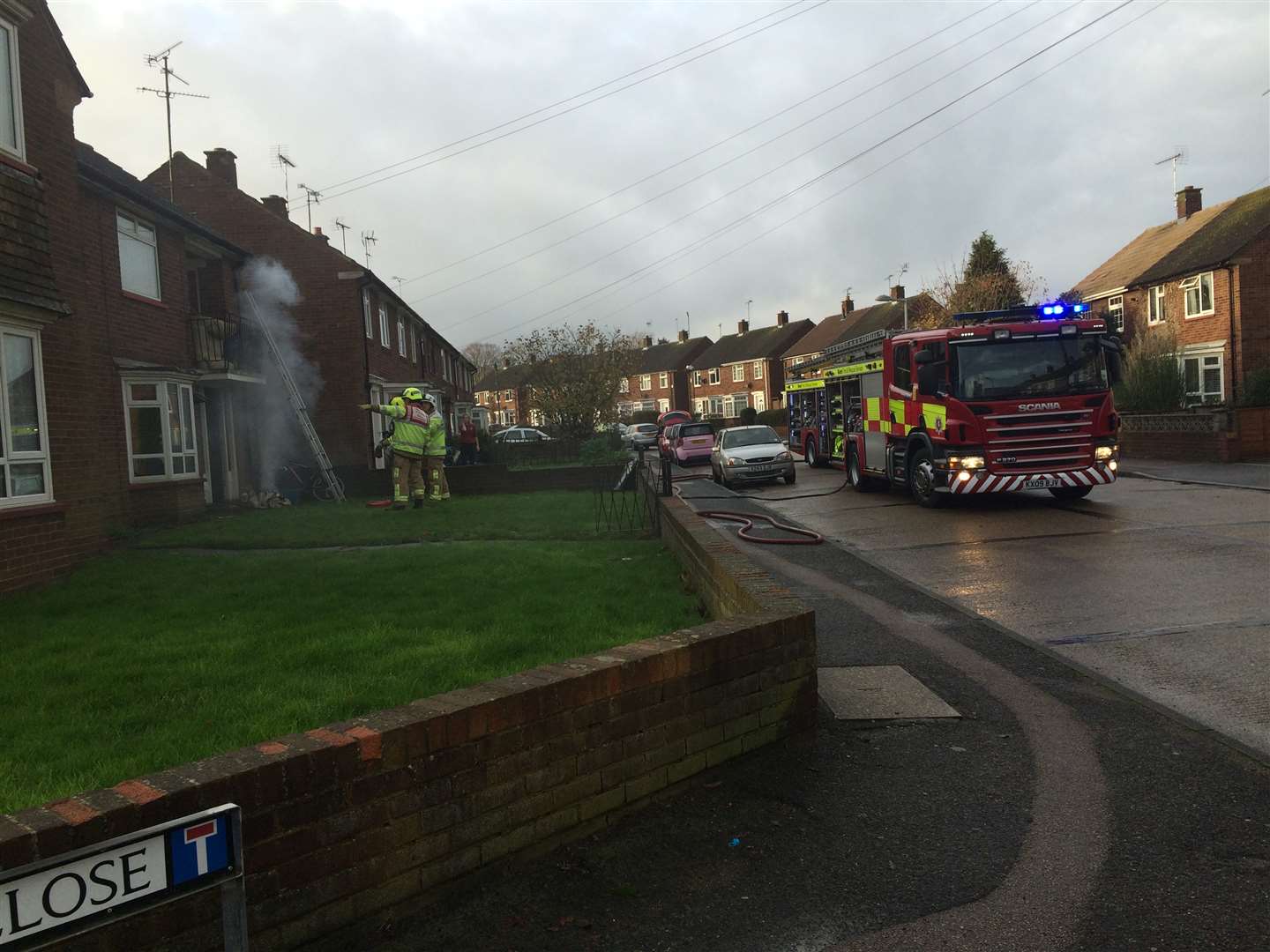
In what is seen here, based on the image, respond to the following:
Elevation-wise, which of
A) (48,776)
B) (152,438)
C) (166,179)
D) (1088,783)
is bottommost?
(1088,783)

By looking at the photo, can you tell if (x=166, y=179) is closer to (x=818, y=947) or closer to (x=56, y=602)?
(x=56, y=602)

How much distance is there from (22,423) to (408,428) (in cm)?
672

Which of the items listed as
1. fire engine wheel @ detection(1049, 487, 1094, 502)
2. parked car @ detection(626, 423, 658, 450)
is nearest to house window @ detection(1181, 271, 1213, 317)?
fire engine wheel @ detection(1049, 487, 1094, 502)

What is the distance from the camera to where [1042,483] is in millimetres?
13391

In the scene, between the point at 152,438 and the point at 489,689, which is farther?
the point at 152,438

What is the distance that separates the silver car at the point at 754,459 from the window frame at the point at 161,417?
34.0 ft

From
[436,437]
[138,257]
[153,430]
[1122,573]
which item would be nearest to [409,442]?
[436,437]

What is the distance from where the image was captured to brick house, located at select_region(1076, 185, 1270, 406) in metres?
30.0

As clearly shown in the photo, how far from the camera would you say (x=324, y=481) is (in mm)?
19719

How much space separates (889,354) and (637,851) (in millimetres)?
13396

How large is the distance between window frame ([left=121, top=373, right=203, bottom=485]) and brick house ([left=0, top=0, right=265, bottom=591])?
0.03 metres

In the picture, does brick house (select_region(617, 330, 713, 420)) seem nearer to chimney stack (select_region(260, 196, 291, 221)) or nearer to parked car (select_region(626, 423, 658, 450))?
parked car (select_region(626, 423, 658, 450))

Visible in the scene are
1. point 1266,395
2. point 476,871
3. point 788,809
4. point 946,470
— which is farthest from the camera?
point 1266,395

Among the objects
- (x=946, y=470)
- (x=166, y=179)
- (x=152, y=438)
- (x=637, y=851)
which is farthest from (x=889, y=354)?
(x=166, y=179)
